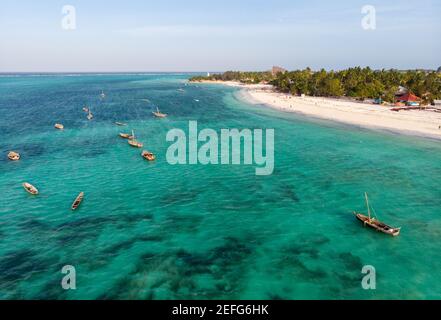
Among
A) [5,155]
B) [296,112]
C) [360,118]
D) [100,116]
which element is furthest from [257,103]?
[5,155]

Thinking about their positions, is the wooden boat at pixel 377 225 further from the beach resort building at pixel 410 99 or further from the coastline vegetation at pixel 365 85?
the beach resort building at pixel 410 99

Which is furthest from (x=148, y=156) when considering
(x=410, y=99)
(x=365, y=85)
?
(x=365, y=85)

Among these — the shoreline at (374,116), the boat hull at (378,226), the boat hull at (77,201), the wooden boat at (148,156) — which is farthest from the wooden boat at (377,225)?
the shoreline at (374,116)

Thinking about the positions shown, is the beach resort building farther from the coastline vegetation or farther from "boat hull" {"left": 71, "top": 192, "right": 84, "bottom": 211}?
"boat hull" {"left": 71, "top": 192, "right": 84, "bottom": 211}

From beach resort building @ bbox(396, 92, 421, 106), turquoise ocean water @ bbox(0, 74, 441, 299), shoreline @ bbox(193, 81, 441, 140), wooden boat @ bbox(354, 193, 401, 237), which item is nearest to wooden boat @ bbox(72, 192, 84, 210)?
turquoise ocean water @ bbox(0, 74, 441, 299)

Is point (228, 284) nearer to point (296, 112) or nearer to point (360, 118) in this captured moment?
point (360, 118)
